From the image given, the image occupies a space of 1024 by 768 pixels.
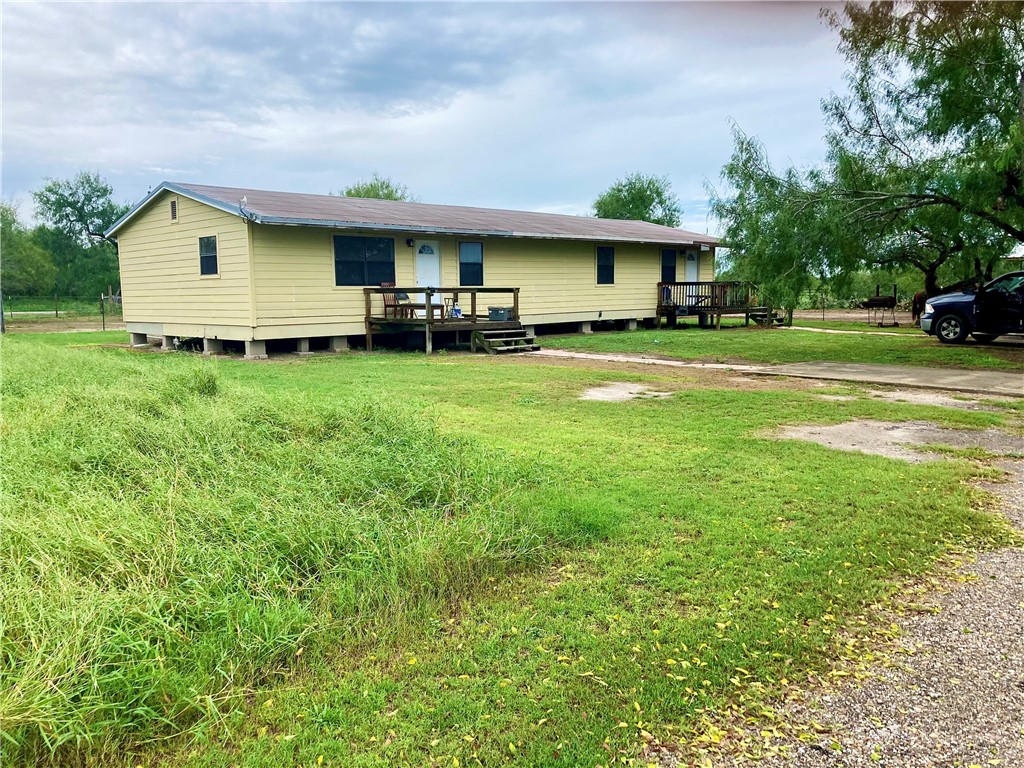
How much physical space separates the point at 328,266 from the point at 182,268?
12.8 ft

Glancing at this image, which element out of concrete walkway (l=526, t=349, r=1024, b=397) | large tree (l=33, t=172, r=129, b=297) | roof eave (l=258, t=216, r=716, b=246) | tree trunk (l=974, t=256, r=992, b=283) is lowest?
concrete walkway (l=526, t=349, r=1024, b=397)

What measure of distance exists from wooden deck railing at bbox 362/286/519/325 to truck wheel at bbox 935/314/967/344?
9.96m

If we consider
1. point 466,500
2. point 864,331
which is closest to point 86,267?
point 864,331

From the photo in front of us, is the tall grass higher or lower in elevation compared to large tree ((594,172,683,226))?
lower

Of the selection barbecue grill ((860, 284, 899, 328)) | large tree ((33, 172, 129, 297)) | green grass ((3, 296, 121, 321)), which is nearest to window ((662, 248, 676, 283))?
barbecue grill ((860, 284, 899, 328))

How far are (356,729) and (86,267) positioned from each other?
58291 millimetres

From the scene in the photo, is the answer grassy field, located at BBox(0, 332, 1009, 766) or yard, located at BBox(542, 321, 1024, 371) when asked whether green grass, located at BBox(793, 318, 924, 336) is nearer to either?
yard, located at BBox(542, 321, 1024, 371)

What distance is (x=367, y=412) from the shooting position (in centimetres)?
579

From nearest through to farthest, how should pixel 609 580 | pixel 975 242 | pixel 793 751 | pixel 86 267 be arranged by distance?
pixel 793 751, pixel 609 580, pixel 975 242, pixel 86 267

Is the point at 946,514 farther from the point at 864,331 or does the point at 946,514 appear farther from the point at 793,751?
the point at 864,331

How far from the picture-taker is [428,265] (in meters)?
16.2

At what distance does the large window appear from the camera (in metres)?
14.7

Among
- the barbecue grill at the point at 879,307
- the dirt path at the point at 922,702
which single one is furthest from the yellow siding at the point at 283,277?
the dirt path at the point at 922,702

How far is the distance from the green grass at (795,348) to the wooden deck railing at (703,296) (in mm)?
1857
